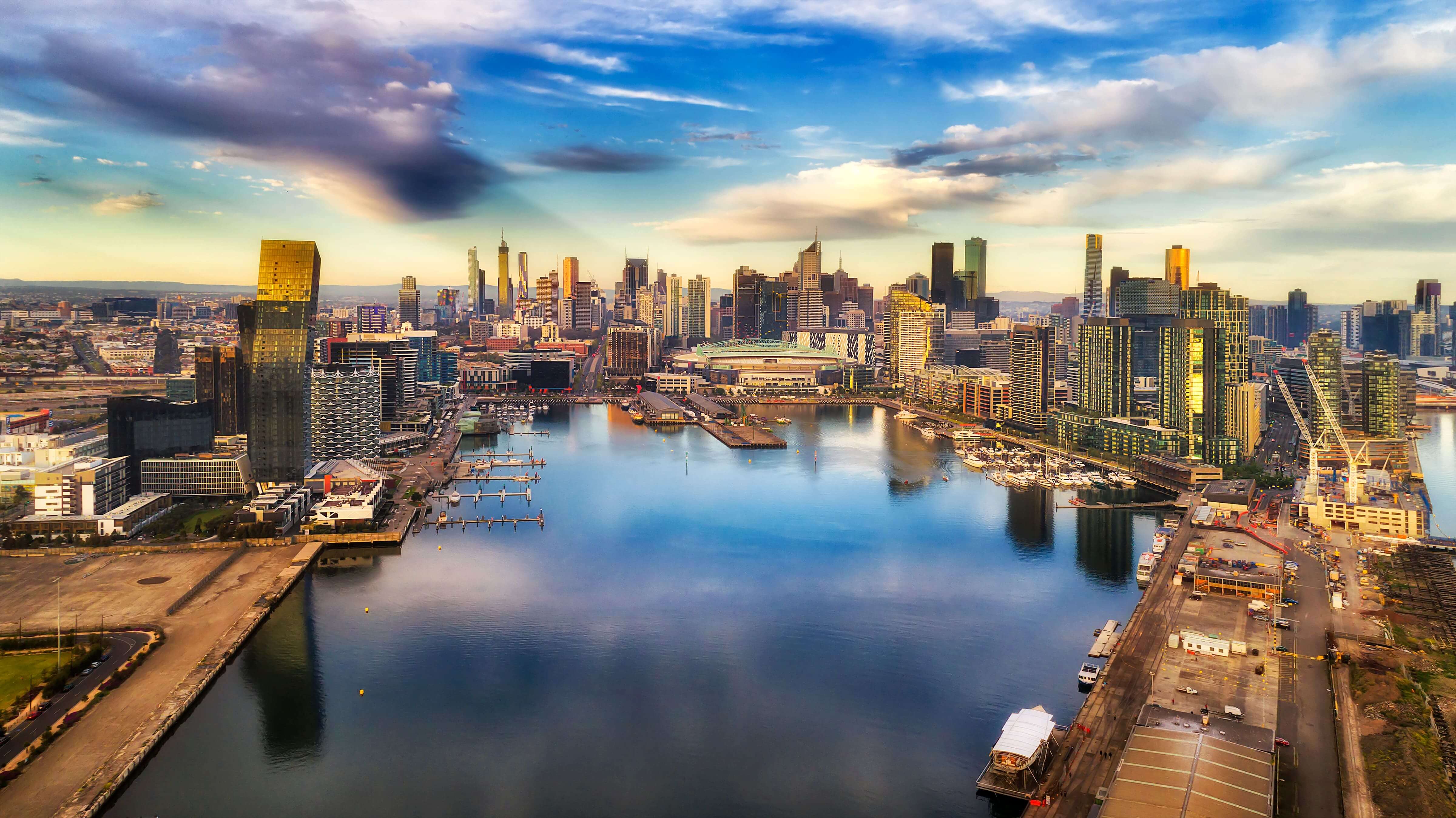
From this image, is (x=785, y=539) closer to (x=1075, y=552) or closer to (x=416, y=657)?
(x=1075, y=552)

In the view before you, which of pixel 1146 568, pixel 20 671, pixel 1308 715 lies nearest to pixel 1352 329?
pixel 1146 568

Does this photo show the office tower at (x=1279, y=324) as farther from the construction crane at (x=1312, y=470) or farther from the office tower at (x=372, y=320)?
the office tower at (x=372, y=320)

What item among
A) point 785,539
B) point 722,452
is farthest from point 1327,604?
point 722,452

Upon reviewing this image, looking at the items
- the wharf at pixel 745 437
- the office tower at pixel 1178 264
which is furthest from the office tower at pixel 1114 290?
the wharf at pixel 745 437

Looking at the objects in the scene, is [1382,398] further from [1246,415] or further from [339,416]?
[339,416]

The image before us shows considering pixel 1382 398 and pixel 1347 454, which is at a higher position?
pixel 1382 398

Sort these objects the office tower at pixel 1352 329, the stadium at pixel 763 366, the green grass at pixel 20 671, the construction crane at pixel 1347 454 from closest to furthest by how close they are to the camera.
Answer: the green grass at pixel 20 671 < the construction crane at pixel 1347 454 < the stadium at pixel 763 366 < the office tower at pixel 1352 329
